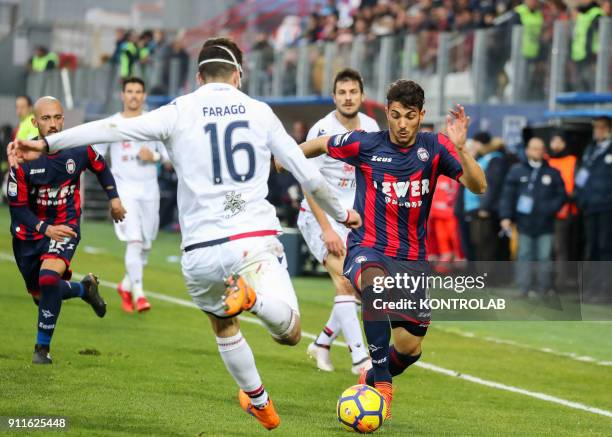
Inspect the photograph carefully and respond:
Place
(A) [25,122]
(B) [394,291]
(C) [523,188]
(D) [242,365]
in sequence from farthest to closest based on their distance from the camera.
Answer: (A) [25,122], (C) [523,188], (B) [394,291], (D) [242,365]

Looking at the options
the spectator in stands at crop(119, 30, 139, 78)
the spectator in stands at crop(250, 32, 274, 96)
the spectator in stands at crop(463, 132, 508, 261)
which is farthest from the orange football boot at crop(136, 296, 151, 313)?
the spectator in stands at crop(119, 30, 139, 78)

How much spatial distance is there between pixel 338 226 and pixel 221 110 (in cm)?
Answer: 395

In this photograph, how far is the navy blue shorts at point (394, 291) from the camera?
8336mm

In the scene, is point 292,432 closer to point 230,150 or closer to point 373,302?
point 373,302

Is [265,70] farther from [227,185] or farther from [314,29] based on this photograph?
[227,185]

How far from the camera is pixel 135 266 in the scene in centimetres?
1433

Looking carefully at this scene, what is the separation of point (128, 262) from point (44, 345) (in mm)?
4274

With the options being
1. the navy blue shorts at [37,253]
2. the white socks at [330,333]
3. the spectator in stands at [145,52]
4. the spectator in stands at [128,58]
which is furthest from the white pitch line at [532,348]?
the spectator in stands at [128,58]

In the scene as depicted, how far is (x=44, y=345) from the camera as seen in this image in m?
10.1

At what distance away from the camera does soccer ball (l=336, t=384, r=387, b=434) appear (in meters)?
7.80

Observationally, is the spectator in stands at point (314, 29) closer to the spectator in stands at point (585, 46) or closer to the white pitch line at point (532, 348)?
the spectator in stands at point (585, 46)

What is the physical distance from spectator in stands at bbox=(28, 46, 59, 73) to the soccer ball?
92.2 feet

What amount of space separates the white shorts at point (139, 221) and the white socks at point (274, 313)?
7.48 meters

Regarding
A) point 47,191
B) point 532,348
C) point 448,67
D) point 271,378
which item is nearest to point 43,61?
point 448,67
